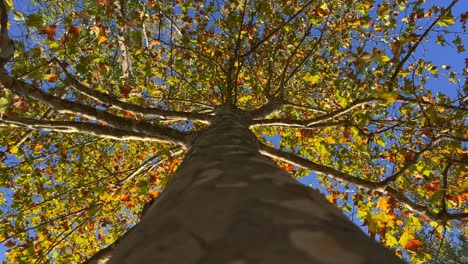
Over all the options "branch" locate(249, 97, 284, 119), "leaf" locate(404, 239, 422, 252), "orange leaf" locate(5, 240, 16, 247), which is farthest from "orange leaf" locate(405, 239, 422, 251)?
"orange leaf" locate(5, 240, 16, 247)

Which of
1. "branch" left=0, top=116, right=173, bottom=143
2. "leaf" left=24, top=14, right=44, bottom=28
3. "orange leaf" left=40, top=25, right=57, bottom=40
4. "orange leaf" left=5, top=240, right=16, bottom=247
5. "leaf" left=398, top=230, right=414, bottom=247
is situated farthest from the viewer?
"orange leaf" left=5, top=240, right=16, bottom=247

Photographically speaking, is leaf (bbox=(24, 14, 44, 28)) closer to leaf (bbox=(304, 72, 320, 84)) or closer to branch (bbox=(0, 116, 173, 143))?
branch (bbox=(0, 116, 173, 143))

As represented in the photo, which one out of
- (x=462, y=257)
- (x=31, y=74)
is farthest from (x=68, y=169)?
(x=462, y=257)

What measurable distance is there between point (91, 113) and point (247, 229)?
288cm

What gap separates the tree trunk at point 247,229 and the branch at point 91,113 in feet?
7.37

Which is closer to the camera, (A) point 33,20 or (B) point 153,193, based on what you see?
(A) point 33,20

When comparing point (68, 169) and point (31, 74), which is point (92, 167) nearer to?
point (68, 169)

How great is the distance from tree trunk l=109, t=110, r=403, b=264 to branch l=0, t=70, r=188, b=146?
88.4 inches

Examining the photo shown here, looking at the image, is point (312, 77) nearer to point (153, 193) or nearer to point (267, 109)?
point (267, 109)

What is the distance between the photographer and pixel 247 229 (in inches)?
26.5

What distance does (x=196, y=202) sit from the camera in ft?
2.88

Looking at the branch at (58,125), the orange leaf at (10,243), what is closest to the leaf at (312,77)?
the branch at (58,125)

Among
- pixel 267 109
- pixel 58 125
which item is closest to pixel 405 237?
pixel 267 109

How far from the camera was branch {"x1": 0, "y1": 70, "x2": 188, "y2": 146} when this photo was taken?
283 centimetres
